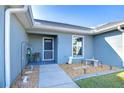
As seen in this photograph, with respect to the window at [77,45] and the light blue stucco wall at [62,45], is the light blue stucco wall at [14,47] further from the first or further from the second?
the window at [77,45]

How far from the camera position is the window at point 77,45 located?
39.1ft

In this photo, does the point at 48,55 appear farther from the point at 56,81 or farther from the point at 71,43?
the point at 56,81

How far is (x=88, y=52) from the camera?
1250 centimetres

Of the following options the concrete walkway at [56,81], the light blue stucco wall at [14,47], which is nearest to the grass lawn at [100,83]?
the concrete walkway at [56,81]

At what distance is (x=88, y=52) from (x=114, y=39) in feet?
10.6

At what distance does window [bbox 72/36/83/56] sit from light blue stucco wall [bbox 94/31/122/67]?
1.51 m

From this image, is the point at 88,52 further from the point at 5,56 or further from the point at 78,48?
the point at 5,56

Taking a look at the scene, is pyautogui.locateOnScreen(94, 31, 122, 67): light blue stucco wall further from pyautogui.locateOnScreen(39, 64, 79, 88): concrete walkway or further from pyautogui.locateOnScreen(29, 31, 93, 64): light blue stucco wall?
pyautogui.locateOnScreen(39, 64, 79, 88): concrete walkway

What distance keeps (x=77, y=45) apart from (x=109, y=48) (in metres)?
2.99


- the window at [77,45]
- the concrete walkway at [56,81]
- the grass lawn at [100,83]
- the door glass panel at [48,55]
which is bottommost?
the grass lawn at [100,83]

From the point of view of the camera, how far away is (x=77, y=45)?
12.1 m

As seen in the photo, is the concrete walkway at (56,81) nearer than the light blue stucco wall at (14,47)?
Yes

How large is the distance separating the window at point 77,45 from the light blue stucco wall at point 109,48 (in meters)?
1.51
